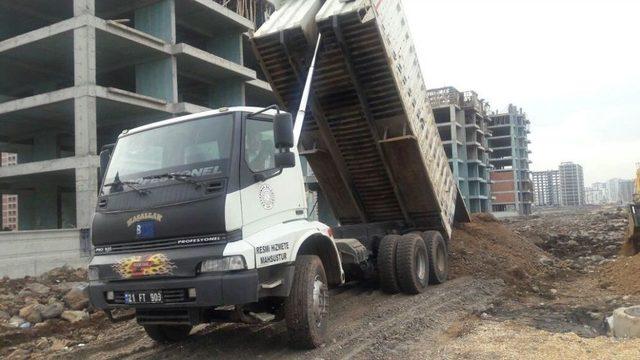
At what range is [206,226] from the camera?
4590 millimetres

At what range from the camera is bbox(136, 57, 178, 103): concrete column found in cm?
2297

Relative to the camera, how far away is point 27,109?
21.4m

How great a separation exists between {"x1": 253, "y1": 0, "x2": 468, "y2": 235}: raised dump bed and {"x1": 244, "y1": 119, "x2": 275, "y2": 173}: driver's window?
2366mm

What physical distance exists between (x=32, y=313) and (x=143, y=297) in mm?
5776

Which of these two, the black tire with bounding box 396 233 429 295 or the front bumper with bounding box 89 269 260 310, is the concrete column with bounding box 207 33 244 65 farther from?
the front bumper with bounding box 89 269 260 310

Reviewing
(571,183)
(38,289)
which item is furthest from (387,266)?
(571,183)

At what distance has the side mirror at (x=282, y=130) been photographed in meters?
4.99

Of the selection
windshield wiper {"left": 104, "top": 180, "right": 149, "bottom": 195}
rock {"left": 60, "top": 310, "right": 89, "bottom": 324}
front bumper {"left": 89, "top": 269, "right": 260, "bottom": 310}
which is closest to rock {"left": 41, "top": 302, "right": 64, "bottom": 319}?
rock {"left": 60, "top": 310, "right": 89, "bottom": 324}

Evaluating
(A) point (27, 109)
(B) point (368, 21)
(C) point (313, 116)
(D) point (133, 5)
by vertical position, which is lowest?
(C) point (313, 116)

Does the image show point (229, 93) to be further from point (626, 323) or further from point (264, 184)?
point (626, 323)

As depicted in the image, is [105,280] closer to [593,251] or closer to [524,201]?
[593,251]

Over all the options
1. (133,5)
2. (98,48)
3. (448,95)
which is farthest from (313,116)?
(448,95)

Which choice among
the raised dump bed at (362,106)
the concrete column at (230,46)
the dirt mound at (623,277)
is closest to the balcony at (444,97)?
the concrete column at (230,46)

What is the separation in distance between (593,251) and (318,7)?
45.9 ft
